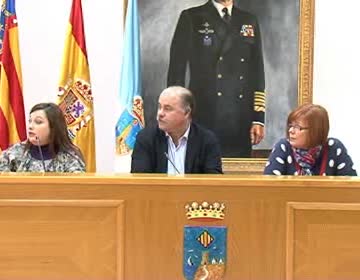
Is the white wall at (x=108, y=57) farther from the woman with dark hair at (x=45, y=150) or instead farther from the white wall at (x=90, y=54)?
the woman with dark hair at (x=45, y=150)

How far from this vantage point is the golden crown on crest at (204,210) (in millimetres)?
1989

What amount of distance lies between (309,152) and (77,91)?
1.85 metres

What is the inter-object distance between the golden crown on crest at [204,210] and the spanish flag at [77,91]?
7.14ft

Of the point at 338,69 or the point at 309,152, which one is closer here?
the point at 309,152

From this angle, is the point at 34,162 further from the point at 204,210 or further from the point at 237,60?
the point at 237,60

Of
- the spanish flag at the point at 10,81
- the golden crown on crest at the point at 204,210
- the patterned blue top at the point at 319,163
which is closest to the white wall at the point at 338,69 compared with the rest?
the patterned blue top at the point at 319,163

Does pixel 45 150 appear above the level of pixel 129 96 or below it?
below

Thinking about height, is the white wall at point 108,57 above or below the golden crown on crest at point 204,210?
above

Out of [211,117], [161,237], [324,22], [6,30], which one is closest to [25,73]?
[6,30]

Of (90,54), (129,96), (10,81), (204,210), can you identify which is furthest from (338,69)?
(204,210)

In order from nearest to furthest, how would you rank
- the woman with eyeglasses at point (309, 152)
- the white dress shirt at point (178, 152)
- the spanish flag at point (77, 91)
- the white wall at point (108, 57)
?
1. the woman with eyeglasses at point (309, 152)
2. the white dress shirt at point (178, 152)
3. the spanish flag at point (77, 91)
4. the white wall at point (108, 57)

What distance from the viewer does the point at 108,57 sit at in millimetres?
4430

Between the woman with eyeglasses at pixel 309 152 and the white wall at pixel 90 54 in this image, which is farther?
the white wall at pixel 90 54

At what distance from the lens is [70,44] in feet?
13.7
